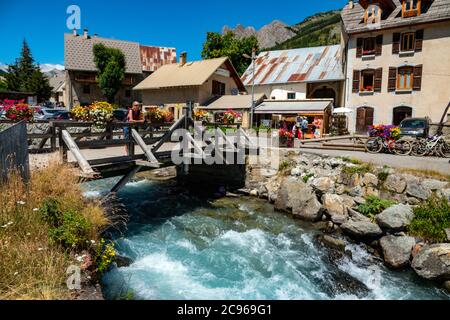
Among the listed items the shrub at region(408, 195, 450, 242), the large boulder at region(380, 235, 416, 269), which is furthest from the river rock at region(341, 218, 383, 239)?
the shrub at region(408, 195, 450, 242)

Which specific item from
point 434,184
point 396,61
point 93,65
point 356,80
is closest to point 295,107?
point 356,80

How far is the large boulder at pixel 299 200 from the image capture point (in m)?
11.4

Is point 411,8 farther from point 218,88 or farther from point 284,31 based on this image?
point 284,31

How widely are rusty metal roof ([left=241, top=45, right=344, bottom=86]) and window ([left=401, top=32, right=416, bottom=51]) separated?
17.7ft

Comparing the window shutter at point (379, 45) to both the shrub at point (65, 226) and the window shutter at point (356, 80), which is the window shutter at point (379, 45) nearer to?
the window shutter at point (356, 80)

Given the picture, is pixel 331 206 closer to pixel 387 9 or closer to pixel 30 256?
pixel 30 256

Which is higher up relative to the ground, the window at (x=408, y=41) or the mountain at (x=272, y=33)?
the mountain at (x=272, y=33)

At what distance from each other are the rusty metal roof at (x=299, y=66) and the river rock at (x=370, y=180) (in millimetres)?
19384

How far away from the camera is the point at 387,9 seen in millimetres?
26875

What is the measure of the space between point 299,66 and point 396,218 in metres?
26.7

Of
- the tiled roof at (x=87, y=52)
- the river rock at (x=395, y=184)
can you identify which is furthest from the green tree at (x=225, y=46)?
the river rock at (x=395, y=184)

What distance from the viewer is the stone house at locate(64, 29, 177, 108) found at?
146 feet

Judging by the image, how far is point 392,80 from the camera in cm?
2594
